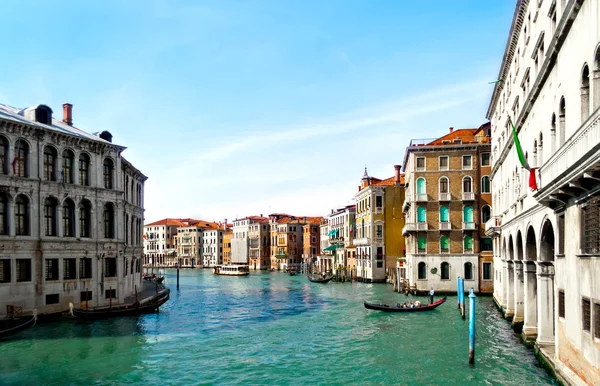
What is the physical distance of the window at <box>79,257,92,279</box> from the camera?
24359mm

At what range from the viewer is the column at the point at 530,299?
668 inches

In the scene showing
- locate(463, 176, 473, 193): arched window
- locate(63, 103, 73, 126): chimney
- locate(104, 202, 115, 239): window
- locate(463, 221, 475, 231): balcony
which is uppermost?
locate(63, 103, 73, 126): chimney

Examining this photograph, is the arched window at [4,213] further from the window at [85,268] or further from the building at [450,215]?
the building at [450,215]

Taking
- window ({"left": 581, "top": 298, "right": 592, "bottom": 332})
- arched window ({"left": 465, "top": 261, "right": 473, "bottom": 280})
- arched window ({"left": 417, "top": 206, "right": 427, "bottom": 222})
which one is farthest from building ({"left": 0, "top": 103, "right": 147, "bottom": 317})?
arched window ({"left": 465, "top": 261, "right": 473, "bottom": 280})

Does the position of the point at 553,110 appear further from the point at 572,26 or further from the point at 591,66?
the point at 591,66

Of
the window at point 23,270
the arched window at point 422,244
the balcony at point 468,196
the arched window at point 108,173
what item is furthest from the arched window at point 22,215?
the balcony at point 468,196

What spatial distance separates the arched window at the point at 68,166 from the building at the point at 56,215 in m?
0.04

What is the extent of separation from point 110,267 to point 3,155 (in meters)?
7.28

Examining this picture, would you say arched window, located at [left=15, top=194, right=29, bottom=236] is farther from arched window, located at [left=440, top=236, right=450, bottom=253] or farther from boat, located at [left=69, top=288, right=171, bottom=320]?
arched window, located at [left=440, top=236, right=450, bottom=253]

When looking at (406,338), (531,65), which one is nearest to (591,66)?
(531,65)

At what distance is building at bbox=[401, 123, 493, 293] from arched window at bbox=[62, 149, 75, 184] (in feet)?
67.8

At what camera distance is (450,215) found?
34.9 meters

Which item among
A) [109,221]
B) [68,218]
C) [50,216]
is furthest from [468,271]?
[50,216]

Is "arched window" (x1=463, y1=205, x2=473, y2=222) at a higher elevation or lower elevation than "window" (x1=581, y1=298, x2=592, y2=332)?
higher
